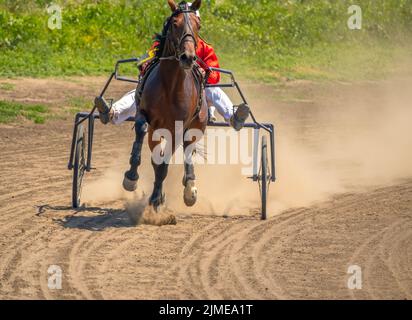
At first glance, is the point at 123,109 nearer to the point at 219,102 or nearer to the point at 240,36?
the point at 219,102

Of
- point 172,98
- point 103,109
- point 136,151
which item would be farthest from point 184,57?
point 136,151

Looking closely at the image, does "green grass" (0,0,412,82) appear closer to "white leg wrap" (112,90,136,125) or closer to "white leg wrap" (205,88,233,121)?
"white leg wrap" (112,90,136,125)

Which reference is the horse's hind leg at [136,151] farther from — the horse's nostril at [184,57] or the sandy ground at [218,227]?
the horse's nostril at [184,57]

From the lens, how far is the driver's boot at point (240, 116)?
1068 cm

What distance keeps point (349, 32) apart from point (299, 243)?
72.4ft

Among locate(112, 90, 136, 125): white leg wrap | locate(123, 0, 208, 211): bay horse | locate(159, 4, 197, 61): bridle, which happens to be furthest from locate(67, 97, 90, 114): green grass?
locate(159, 4, 197, 61): bridle

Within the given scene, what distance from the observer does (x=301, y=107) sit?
20.7m

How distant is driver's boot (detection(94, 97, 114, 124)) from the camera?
1038cm

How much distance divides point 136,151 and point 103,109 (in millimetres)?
538

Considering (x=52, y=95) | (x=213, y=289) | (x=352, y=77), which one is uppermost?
(x=352, y=77)

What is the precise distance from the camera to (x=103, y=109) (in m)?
10.5

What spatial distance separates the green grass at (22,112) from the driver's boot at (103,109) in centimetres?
642

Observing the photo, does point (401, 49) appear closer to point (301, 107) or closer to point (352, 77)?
point (352, 77)

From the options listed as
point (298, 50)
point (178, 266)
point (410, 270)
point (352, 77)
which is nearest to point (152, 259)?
point (178, 266)
